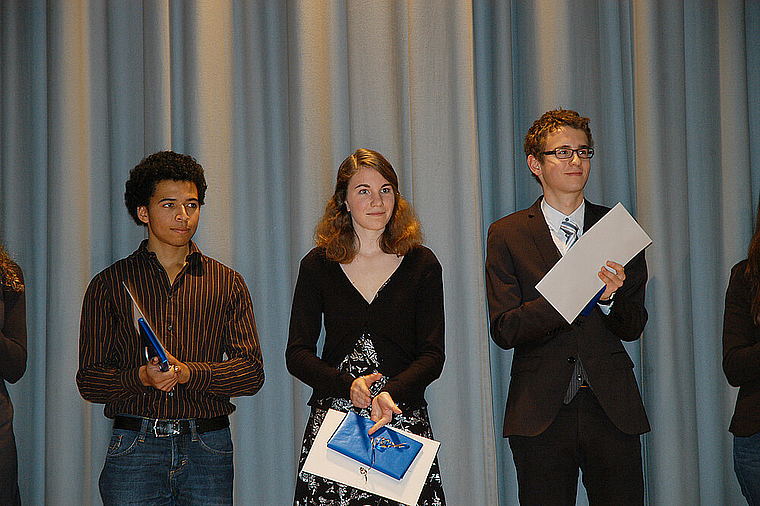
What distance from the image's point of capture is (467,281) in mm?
3127

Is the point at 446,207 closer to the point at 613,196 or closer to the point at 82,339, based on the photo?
the point at 613,196

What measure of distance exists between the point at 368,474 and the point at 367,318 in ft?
1.77

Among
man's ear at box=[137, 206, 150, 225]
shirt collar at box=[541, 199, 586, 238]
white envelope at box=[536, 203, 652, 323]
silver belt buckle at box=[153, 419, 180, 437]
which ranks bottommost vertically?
silver belt buckle at box=[153, 419, 180, 437]

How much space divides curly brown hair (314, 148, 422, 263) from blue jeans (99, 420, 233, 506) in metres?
0.81

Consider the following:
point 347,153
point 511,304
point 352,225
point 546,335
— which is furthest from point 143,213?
point 546,335

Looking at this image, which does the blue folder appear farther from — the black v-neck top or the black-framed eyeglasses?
the black-framed eyeglasses

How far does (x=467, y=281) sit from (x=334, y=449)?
3.54 feet

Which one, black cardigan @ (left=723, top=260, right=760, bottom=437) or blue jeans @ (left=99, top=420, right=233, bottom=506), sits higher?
black cardigan @ (left=723, top=260, right=760, bottom=437)

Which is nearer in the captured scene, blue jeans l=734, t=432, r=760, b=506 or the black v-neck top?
the black v-neck top

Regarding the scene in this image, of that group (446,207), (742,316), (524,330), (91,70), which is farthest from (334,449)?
(91,70)

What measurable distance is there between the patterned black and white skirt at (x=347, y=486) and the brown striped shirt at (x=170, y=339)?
0.32 m

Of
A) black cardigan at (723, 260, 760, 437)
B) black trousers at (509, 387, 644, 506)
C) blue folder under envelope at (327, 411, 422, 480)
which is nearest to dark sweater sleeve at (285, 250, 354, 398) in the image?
blue folder under envelope at (327, 411, 422, 480)

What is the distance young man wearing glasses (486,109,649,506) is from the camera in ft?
8.17

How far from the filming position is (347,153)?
321 centimetres
